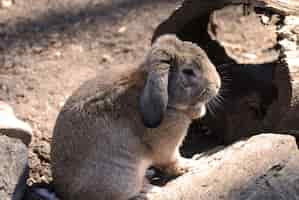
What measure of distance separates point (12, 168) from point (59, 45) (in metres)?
2.84

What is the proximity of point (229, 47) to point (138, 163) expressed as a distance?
256 centimetres

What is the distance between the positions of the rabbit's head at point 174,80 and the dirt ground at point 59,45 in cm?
143

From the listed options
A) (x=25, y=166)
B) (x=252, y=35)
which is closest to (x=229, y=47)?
(x=252, y=35)

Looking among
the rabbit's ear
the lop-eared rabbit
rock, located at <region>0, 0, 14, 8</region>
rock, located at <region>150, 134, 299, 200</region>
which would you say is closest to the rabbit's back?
the lop-eared rabbit

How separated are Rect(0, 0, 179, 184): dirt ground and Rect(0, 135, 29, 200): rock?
0.81 m

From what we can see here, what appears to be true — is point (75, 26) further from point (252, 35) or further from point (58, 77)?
point (252, 35)

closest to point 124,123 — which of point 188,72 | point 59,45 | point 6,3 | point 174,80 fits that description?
point 174,80

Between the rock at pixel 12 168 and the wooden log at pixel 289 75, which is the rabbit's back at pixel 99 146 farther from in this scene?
the wooden log at pixel 289 75

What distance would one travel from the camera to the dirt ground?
7.09 meters

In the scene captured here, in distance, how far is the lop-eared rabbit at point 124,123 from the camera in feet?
→ 17.6

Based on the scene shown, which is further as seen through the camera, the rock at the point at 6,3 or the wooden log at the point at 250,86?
the rock at the point at 6,3

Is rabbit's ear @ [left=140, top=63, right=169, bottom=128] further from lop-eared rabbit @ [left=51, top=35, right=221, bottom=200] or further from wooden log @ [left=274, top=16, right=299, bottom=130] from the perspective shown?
wooden log @ [left=274, top=16, right=299, bottom=130]

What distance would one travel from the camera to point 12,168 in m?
5.46

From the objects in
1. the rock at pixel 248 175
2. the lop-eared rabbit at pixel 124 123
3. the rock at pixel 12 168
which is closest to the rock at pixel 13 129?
the rock at pixel 12 168
